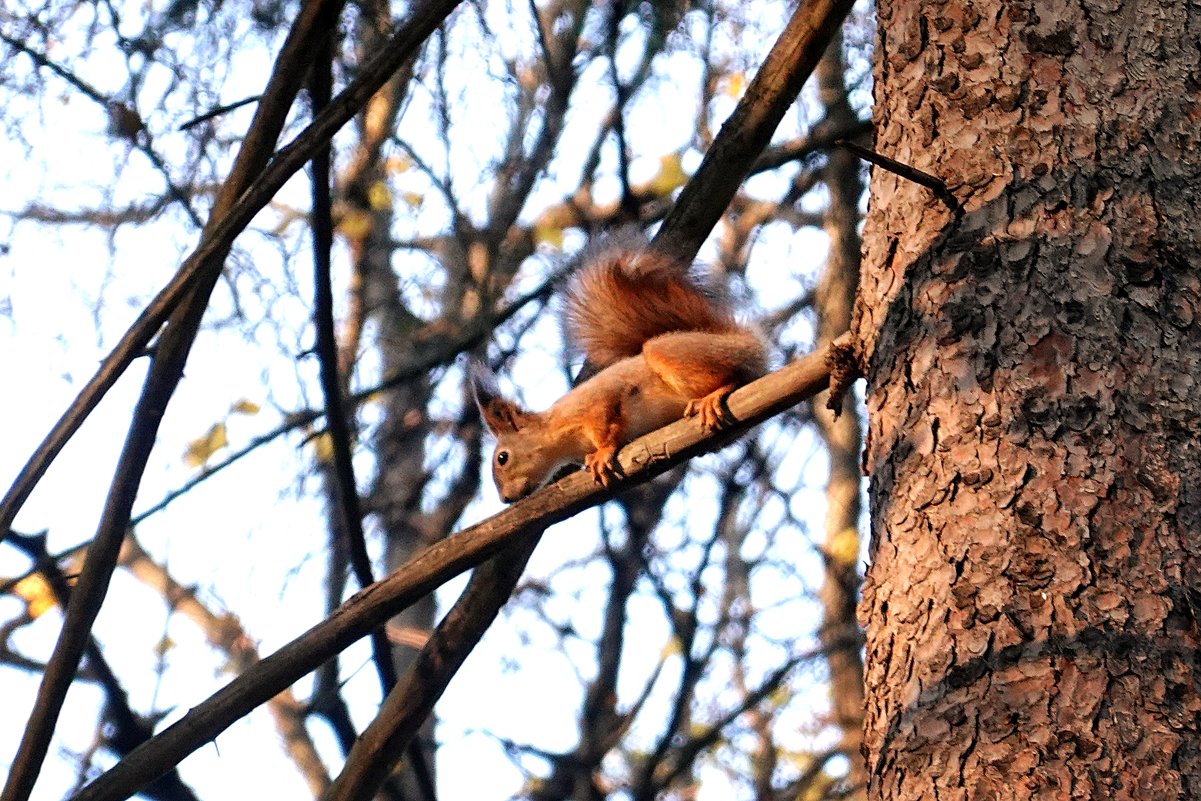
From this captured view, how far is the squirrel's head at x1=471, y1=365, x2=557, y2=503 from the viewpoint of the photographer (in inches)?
110

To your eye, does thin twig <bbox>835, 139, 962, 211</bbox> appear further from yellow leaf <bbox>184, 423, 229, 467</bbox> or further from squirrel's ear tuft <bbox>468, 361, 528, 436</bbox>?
yellow leaf <bbox>184, 423, 229, 467</bbox>

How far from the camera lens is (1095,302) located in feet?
4.78

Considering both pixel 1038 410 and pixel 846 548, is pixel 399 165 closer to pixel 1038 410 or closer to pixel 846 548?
pixel 846 548

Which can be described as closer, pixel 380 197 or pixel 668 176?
pixel 380 197

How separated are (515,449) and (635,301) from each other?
0.46 meters

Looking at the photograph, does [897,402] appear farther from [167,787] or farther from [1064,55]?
[167,787]

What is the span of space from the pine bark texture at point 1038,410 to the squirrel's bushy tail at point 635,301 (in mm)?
787

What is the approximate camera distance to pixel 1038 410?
4.71 feet

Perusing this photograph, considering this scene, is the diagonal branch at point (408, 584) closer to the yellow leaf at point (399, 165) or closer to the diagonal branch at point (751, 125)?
the diagonal branch at point (751, 125)

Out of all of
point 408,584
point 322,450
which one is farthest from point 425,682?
point 322,450

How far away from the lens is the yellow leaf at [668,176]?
16.7 feet

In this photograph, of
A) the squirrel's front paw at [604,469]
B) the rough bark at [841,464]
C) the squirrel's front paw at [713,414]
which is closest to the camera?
the squirrel's front paw at [713,414]

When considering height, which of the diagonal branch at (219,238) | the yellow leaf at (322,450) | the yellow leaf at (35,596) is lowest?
the diagonal branch at (219,238)

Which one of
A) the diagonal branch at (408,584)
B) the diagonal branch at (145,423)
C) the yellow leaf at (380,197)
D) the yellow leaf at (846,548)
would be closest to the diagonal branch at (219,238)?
the diagonal branch at (145,423)
